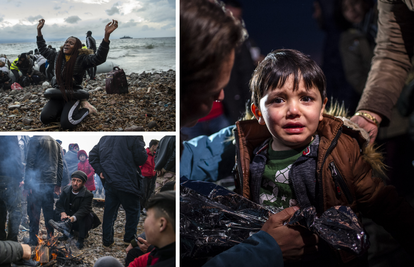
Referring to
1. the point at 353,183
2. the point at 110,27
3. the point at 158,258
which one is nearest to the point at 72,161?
the point at 158,258

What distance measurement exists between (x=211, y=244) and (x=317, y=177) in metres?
0.39

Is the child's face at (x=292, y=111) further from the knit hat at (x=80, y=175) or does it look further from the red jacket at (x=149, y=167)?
the knit hat at (x=80, y=175)

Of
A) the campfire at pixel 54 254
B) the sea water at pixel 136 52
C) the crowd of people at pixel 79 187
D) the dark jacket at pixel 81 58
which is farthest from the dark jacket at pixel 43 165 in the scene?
the sea water at pixel 136 52

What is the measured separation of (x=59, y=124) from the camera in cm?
109

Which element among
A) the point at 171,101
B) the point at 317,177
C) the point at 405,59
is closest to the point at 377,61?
the point at 405,59

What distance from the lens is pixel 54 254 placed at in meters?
0.97

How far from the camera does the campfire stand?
0.97 m

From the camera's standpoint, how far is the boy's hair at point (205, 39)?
2.22ft

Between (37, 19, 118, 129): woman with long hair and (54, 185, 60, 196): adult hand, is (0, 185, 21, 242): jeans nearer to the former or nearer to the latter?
(54, 185, 60, 196): adult hand

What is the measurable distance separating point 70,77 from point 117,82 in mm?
223

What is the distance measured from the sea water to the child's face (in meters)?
0.49

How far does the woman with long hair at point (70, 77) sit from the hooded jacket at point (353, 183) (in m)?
0.91

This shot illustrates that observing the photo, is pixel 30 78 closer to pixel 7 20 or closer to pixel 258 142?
pixel 7 20

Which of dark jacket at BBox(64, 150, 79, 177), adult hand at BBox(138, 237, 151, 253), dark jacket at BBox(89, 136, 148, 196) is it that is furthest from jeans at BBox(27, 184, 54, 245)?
adult hand at BBox(138, 237, 151, 253)
